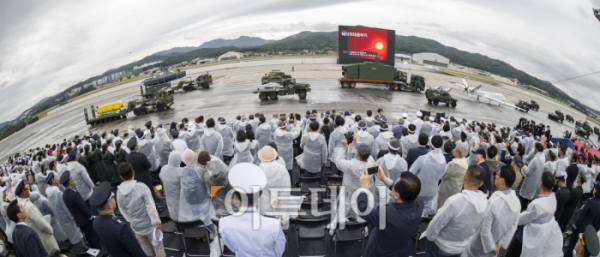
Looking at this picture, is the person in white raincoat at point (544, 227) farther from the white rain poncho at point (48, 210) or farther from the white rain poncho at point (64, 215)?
the white rain poncho at point (48, 210)

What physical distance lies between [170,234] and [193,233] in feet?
3.59

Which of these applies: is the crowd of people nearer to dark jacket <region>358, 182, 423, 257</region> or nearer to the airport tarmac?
dark jacket <region>358, 182, 423, 257</region>

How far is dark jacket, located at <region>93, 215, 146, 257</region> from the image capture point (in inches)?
118

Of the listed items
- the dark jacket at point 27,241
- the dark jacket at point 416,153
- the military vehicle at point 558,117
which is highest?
the military vehicle at point 558,117

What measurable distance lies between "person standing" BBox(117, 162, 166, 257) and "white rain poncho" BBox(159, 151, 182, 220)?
78 centimetres

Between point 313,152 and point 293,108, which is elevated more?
point 293,108

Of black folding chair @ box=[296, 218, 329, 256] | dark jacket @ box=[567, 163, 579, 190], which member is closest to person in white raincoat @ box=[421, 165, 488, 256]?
black folding chair @ box=[296, 218, 329, 256]

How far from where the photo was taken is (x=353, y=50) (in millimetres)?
38312

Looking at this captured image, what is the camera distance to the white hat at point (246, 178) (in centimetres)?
233

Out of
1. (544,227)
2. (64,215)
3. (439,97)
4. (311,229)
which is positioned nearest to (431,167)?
(544,227)

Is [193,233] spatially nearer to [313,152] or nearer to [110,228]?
[110,228]

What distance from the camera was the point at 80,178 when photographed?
568cm

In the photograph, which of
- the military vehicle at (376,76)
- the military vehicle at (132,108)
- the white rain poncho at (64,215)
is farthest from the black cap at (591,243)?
the military vehicle at (376,76)

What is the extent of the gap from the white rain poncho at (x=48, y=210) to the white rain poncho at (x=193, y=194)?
8.44ft
